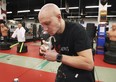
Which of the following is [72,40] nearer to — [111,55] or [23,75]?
[23,75]

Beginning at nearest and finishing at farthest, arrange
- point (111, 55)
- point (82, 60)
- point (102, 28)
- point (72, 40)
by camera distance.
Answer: point (82, 60)
point (72, 40)
point (111, 55)
point (102, 28)

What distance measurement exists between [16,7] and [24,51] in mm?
14179

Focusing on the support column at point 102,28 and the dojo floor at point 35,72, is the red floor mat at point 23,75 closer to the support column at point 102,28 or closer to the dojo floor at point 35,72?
the dojo floor at point 35,72

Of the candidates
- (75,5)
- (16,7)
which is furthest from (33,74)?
(16,7)

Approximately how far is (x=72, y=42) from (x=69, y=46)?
0.05 m

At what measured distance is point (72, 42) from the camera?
1.20m

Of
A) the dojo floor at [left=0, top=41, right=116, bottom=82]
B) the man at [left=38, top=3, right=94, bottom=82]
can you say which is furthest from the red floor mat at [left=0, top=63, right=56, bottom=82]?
the man at [left=38, top=3, right=94, bottom=82]

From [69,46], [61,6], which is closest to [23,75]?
[69,46]

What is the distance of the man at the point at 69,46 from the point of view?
112 cm

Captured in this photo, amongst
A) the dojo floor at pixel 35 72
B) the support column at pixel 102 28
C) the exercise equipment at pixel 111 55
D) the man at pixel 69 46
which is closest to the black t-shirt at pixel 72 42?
the man at pixel 69 46

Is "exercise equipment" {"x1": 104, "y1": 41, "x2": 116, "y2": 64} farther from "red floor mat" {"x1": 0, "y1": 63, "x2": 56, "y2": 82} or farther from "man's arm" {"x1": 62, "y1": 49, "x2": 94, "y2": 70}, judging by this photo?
"man's arm" {"x1": 62, "y1": 49, "x2": 94, "y2": 70}

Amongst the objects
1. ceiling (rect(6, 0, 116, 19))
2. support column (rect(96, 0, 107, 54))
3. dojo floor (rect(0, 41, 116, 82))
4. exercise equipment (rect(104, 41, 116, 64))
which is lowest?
dojo floor (rect(0, 41, 116, 82))

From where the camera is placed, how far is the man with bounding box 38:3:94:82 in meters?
1.12

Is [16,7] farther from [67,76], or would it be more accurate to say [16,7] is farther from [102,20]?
[67,76]
